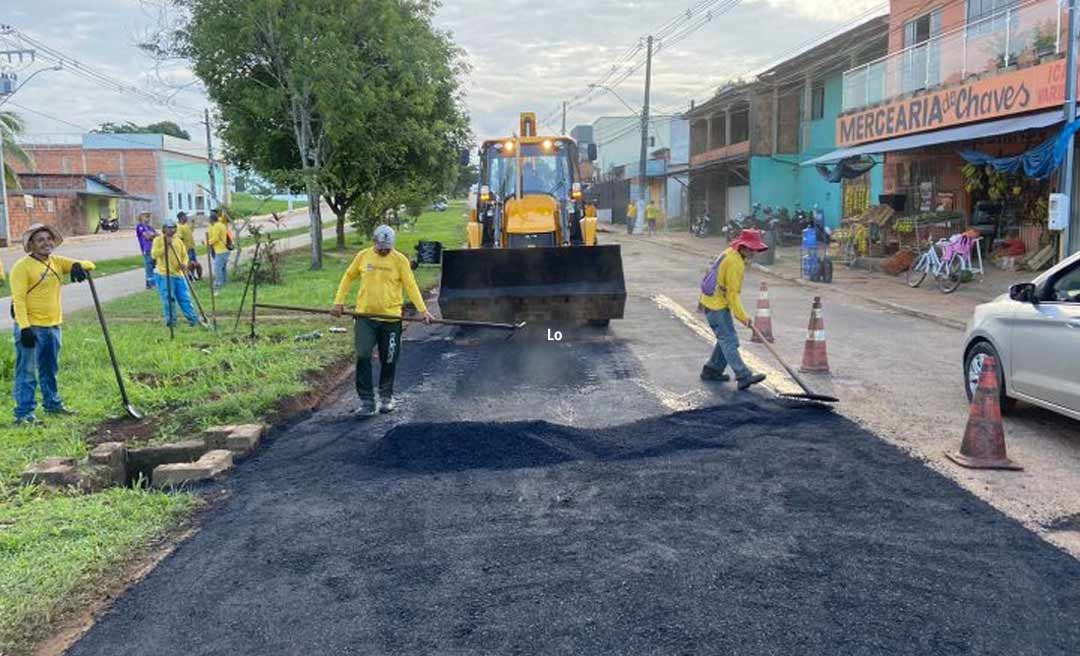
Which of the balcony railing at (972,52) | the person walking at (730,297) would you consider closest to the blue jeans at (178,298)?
the person walking at (730,297)

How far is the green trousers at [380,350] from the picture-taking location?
8.38 metres

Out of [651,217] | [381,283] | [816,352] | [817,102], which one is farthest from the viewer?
[651,217]

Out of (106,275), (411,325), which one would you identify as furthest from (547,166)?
(106,275)

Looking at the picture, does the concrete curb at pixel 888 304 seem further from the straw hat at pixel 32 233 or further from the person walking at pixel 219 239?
the person walking at pixel 219 239

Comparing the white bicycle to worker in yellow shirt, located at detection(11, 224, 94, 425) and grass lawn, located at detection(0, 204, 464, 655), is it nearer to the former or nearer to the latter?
grass lawn, located at detection(0, 204, 464, 655)

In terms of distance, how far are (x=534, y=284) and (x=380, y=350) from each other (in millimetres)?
4158

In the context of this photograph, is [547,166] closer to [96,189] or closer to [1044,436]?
[1044,436]

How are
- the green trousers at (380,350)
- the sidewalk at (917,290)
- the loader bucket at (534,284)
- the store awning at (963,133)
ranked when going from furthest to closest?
the store awning at (963,133) < the sidewalk at (917,290) < the loader bucket at (534,284) < the green trousers at (380,350)

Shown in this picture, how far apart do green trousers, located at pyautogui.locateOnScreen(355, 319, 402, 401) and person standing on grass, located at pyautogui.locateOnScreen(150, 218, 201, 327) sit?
19.4 ft

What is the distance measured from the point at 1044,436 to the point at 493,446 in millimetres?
4338

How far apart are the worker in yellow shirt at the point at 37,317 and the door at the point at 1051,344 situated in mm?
8045

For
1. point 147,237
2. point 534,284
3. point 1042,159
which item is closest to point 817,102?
point 1042,159

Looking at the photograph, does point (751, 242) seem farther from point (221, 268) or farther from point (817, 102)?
point (817, 102)

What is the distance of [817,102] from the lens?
36000mm
